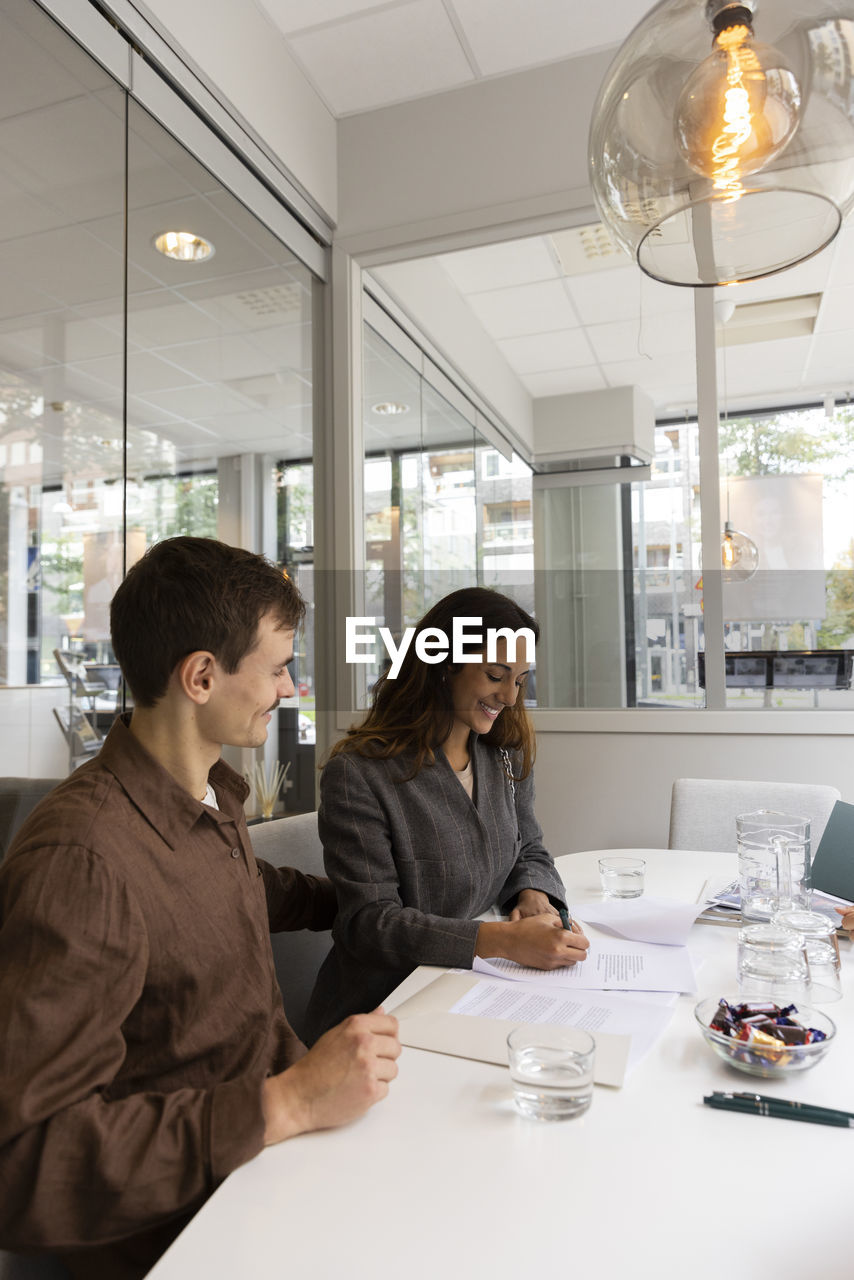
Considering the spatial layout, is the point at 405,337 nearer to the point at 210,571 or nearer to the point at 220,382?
the point at 220,382

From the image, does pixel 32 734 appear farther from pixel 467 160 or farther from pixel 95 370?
pixel 467 160

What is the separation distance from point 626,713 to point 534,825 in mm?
1442

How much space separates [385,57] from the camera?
315cm

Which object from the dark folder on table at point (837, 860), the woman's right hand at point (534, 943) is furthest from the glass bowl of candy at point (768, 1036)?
the dark folder on table at point (837, 860)

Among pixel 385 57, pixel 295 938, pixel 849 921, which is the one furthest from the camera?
pixel 385 57

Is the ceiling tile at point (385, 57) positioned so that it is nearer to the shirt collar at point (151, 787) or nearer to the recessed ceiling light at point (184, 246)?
the recessed ceiling light at point (184, 246)

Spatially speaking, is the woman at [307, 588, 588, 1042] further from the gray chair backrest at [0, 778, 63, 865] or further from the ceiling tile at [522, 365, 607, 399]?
the ceiling tile at [522, 365, 607, 399]

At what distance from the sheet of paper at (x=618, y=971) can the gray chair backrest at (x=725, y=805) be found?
3.89 feet

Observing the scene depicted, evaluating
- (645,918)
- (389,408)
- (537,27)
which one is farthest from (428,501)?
(645,918)

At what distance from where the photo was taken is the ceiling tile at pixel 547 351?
12.2ft

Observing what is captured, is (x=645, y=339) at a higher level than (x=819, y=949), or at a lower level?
higher

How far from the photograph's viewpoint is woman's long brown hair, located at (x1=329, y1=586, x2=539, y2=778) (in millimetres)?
1700

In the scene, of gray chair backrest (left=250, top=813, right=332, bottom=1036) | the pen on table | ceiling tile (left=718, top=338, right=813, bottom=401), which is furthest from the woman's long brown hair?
ceiling tile (left=718, top=338, right=813, bottom=401)

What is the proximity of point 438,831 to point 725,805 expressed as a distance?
1.18 metres
